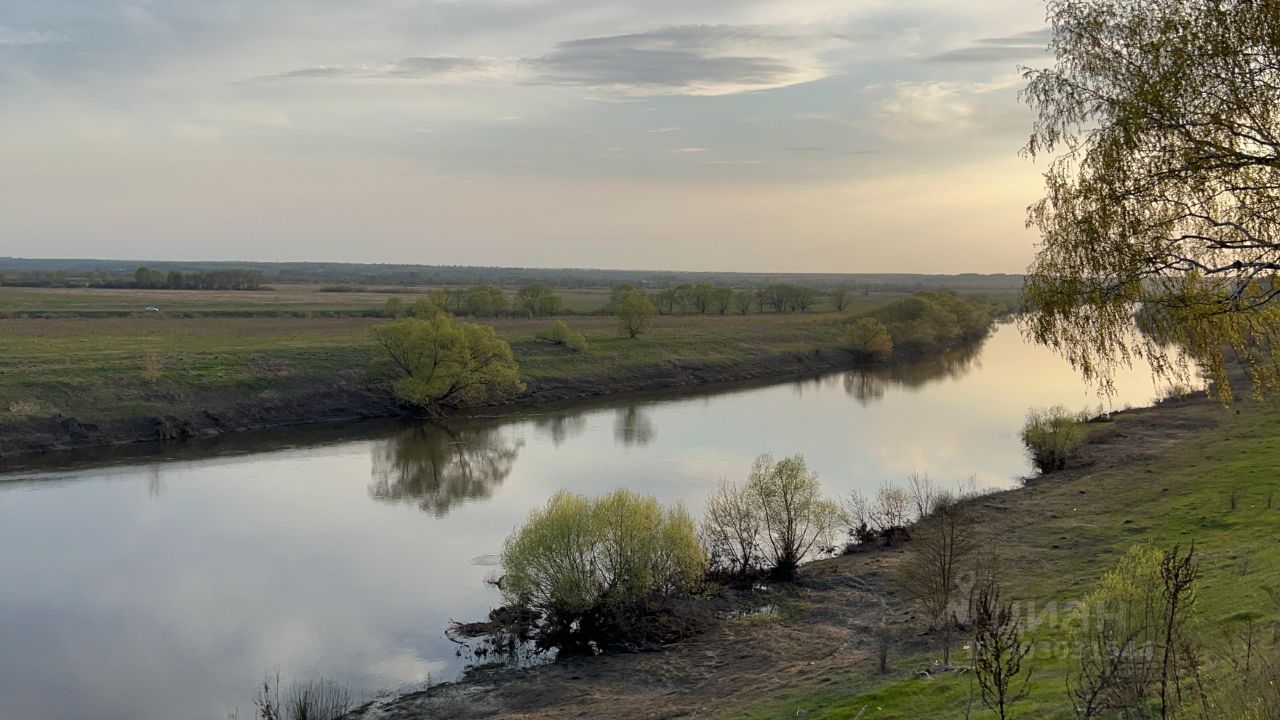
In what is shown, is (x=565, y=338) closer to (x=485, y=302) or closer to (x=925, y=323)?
(x=485, y=302)

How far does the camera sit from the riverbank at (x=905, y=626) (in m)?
10.9

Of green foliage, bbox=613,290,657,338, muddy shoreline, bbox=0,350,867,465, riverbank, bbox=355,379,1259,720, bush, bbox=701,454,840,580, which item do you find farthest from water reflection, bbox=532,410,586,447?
riverbank, bbox=355,379,1259,720

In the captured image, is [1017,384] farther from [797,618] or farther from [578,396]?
[797,618]

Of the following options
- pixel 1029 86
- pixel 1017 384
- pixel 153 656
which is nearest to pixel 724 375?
pixel 1017 384

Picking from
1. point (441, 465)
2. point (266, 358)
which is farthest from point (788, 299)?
point (441, 465)

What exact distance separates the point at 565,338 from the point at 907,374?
823 inches

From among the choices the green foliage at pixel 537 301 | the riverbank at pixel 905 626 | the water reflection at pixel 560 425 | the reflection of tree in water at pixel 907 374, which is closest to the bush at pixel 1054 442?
the riverbank at pixel 905 626

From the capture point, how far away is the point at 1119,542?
57.3ft

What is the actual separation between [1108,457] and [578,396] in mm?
26487

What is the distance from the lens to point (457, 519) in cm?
2398

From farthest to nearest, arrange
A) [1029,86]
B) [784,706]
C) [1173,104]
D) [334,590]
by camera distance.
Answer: [334,590] → [784,706] → [1029,86] → [1173,104]

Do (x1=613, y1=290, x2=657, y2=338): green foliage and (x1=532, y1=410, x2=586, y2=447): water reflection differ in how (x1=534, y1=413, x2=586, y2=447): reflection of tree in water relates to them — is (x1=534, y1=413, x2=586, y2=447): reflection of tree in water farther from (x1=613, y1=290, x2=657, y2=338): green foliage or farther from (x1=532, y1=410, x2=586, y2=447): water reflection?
(x1=613, y1=290, x2=657, y2=338): green foliage

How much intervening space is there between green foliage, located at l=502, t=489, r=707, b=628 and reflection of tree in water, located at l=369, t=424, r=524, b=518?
31.9 feet

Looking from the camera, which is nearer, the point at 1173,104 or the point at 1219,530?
the point at 1173,104
